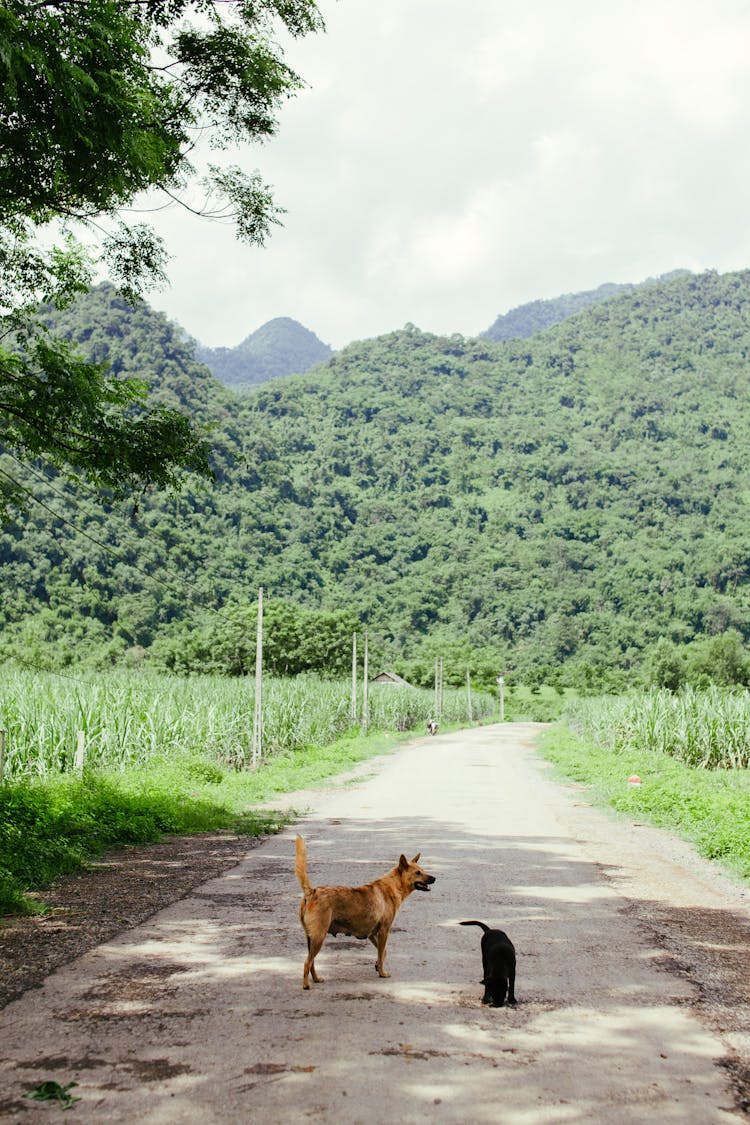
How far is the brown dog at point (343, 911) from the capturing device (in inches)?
175

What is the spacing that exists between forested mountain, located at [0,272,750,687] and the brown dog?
118 feet

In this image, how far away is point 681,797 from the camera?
13117 mm

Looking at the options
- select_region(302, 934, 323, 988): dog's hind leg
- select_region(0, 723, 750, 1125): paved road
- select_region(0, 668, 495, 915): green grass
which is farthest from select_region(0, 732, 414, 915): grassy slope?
select_region(302, 934, 323, 988): dog's hind leg

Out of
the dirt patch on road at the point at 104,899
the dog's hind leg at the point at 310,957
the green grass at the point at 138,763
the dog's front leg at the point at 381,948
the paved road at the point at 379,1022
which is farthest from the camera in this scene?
the green grass at the point at 138,763

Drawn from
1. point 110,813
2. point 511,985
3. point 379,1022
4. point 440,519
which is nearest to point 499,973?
point 511,985

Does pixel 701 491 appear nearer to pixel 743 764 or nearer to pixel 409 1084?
pixel 743 764

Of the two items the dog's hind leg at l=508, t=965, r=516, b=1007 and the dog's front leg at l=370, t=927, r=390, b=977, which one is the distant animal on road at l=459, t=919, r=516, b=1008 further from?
the dog's front leg at l=370, t=927, r=390, b=977

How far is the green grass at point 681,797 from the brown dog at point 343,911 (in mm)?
5118

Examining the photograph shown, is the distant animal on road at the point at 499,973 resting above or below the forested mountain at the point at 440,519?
below

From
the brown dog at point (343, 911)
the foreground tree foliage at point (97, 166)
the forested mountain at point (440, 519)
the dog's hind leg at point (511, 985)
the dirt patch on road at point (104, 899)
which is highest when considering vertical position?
the forested mountain at point (440, 519)

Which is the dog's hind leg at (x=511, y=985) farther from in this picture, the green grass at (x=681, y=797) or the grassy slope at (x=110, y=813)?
the green grass at (x=681, y=797)

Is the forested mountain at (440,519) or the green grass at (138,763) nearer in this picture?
the green grass at (138,763)

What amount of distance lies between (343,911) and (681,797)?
391 inches

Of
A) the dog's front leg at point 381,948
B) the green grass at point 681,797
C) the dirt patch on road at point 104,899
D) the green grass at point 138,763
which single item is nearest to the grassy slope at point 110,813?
the green grass at point 138,763
